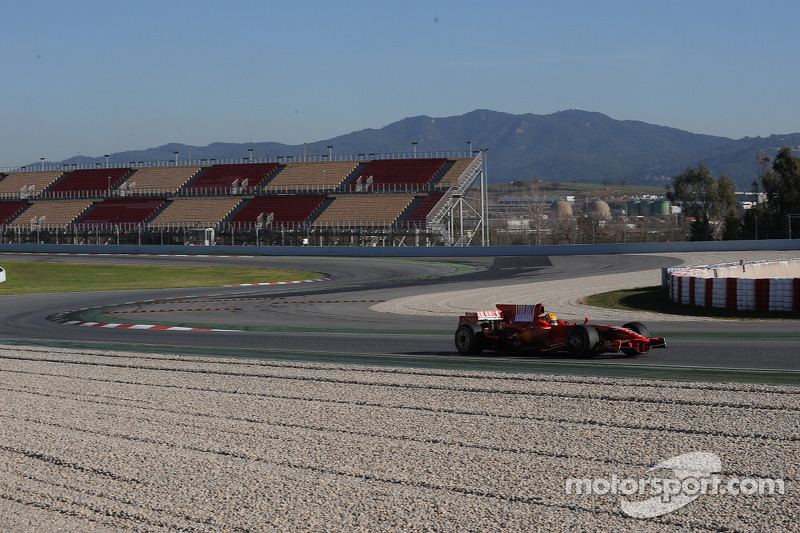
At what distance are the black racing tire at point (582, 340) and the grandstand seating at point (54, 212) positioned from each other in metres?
64.8

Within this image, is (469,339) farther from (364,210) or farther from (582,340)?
(364,210)

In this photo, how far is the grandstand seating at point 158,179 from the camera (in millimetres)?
74312

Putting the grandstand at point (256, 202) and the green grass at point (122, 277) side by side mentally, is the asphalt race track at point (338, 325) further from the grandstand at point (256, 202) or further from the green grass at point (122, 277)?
the grandstand at point (256, 202)

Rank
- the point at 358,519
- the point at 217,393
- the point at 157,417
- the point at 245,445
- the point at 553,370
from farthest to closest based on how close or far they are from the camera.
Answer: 1. the point at 553,370
2. the point at 217,393
3. the point at 157,417
4. the point at 245,445
5. the point at 358,519

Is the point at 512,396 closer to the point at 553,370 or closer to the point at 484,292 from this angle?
the point at 553,370

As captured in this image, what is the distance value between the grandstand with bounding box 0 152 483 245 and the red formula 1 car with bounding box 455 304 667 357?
39.2 meters

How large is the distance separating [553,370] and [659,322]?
6.74 metres

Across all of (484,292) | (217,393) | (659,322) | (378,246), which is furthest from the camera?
(378,246)

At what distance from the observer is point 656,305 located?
829 inches

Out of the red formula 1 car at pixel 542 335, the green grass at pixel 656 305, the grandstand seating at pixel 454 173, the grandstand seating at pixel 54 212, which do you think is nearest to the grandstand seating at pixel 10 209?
the grandstand seating at pixel 54 212

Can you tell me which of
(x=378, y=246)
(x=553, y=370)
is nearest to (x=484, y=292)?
(x=553, y=370)

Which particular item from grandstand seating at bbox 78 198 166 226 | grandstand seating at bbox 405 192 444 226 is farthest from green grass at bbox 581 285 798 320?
grandstand seating at bbox 78 198 166 226

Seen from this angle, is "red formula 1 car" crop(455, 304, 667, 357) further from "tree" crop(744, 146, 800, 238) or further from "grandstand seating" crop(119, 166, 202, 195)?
"grandstand seating" crop(119, 166, 202, 195)

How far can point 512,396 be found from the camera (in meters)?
9.39
